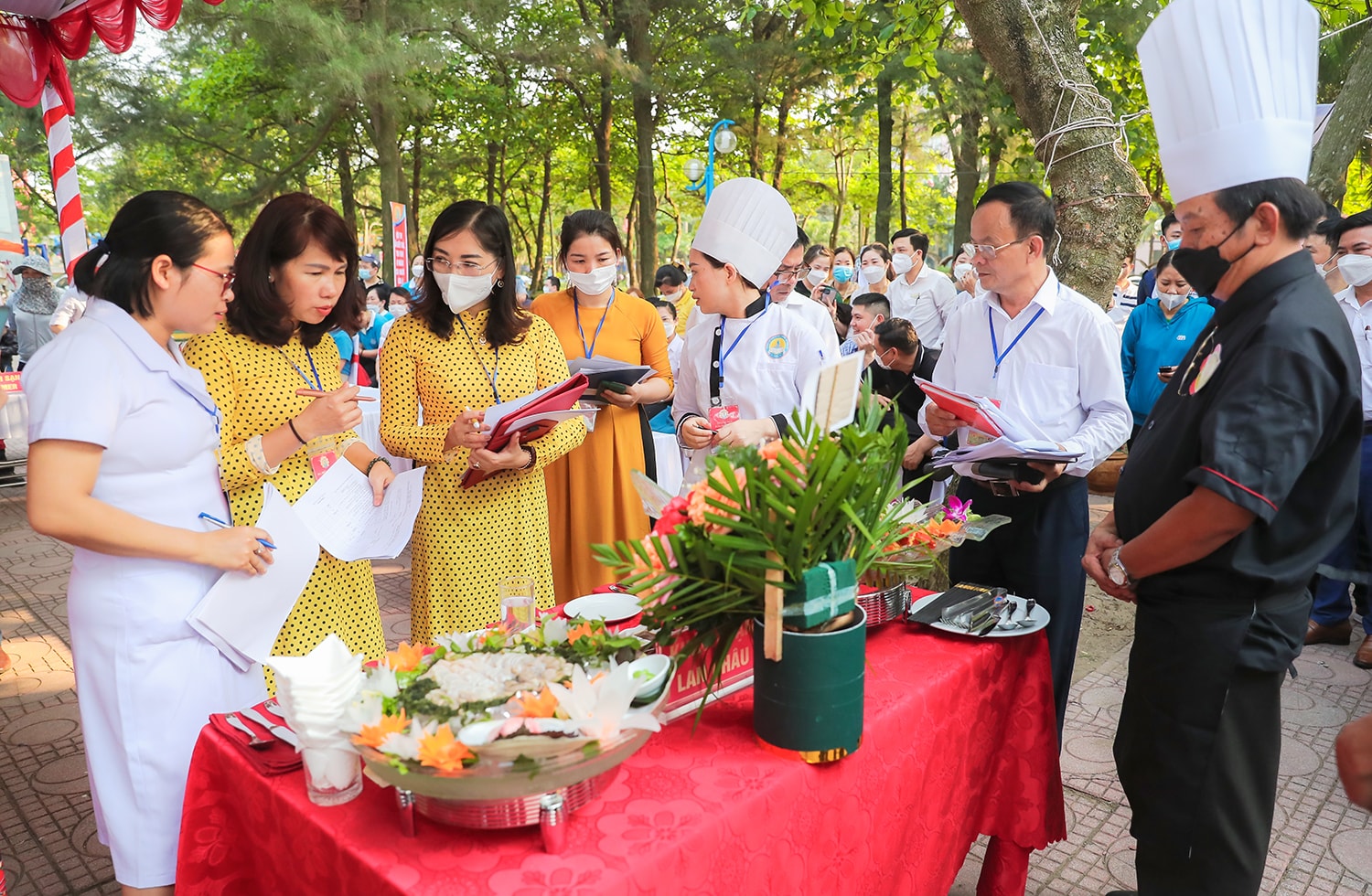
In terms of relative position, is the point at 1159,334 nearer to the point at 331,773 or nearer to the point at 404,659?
the point at 404,659

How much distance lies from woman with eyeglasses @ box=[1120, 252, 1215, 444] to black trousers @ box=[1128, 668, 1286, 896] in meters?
3.70

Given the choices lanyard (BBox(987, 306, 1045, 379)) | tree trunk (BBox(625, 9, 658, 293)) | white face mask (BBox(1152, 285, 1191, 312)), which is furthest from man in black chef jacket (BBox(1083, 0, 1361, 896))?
tree trunk (BBox(625, 9, 658, 293))

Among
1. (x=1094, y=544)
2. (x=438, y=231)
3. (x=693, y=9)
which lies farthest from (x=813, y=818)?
(x=693, y=9)

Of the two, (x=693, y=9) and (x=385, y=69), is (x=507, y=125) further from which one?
(x=385, y=69)

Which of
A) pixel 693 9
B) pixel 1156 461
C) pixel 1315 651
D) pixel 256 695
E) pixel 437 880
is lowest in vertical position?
pixel 1315 651

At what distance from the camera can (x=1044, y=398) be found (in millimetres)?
2746

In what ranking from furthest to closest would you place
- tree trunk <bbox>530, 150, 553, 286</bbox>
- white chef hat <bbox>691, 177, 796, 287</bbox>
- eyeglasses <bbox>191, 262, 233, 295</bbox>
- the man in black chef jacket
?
1. tree trunk <bbox>530, 150, 553, 286</bbox>
2. white chef hat <bbox>691, 177, 796, 287</bbox>
3. eyeglasses <bbox>191, 262, 233, 295</bbox>
4. the man in black chef jacket

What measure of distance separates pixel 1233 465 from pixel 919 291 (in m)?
6.34

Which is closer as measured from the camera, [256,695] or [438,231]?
[256,695]

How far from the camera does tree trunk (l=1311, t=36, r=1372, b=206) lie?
17.7 feet

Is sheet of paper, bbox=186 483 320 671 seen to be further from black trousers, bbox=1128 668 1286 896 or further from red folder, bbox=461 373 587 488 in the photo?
black trousers, bbox=1128 668 1286 896

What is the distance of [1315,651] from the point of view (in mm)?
4281

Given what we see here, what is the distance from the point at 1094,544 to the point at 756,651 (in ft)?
3.48

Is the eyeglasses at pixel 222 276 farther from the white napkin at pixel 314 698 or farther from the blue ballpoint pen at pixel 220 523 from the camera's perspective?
the white napkin at pixel 314 698
